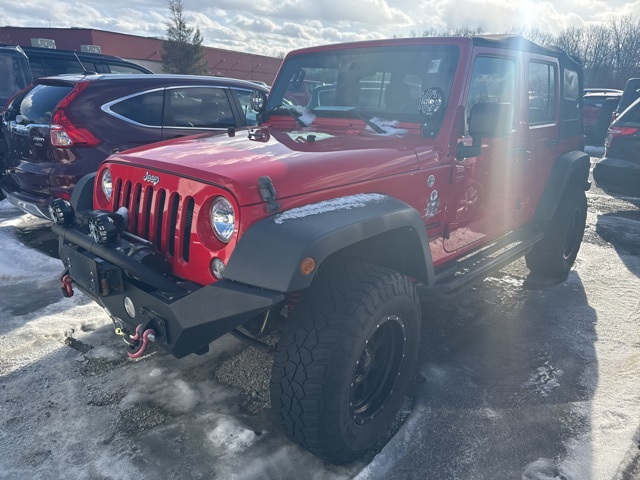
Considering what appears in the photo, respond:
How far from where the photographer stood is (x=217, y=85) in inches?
227

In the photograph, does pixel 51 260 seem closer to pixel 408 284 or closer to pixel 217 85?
pixel 217 85

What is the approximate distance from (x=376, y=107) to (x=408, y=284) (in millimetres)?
1426

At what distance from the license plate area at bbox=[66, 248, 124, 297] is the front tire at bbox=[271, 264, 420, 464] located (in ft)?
2.66

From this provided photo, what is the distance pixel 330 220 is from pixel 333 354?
0.57 m

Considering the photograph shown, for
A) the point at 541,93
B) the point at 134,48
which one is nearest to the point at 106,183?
the point at 541,93

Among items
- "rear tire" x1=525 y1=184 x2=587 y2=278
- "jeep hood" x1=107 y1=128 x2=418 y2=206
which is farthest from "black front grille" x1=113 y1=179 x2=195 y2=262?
"rear tire" x1=525 y1=184 x2=587 y2=278

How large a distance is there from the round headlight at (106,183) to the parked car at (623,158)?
23.3 ft

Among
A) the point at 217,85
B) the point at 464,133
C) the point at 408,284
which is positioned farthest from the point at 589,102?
the point at 408,284

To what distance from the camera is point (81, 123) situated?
15.4 feet

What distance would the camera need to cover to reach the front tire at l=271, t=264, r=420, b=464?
6.92ft

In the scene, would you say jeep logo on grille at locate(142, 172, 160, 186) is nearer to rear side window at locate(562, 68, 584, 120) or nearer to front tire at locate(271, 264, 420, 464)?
front tire at locate(271, 264, 420, 464)

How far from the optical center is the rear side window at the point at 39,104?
488 cm

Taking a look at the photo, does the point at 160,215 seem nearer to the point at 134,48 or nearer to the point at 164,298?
the point at 164,298

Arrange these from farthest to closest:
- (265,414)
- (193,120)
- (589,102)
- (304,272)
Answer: (589,102) < (193,120) < (265,414) < (304,272)
